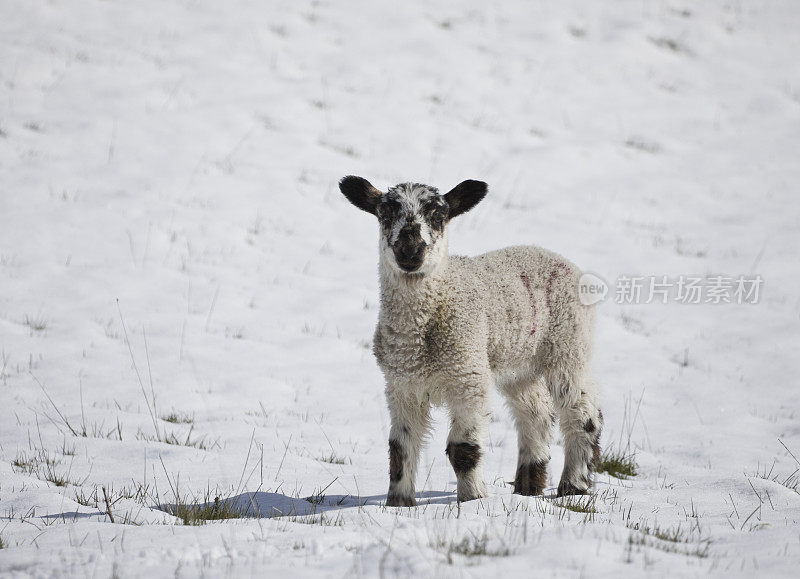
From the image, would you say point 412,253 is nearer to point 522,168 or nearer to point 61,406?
point 61,406

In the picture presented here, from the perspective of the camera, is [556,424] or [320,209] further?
[320,209]

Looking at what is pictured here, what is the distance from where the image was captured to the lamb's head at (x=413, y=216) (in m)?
4.87

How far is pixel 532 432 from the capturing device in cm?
592

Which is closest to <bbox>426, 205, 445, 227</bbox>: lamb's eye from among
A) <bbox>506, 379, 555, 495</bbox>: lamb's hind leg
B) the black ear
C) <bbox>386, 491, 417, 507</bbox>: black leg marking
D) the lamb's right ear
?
the black ear

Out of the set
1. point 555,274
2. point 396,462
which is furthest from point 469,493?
point 555,274

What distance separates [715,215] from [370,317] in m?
6.60

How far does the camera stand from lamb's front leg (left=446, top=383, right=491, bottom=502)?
482 cm

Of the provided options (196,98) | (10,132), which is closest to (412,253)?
(10,132)

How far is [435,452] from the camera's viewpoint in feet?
21.5

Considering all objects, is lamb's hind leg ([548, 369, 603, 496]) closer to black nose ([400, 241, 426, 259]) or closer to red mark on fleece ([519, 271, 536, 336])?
red mark on fleece ([519, 271, 536, 336])

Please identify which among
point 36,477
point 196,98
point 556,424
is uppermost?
point 196,98

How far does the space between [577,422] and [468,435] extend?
49.2 inches

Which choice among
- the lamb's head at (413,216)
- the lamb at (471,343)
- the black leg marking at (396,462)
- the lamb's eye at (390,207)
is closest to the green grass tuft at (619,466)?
the lamb at (471,343)

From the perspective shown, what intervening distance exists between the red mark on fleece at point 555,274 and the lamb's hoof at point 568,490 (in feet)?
4.27
